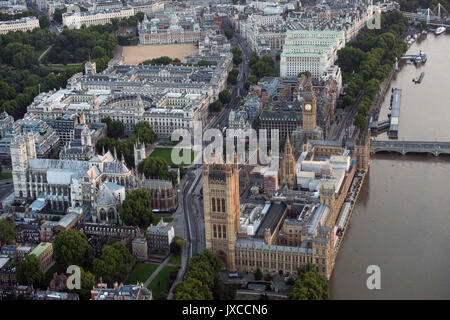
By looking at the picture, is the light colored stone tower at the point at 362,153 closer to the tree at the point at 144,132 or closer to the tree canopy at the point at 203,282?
the tree at the point at 144,132

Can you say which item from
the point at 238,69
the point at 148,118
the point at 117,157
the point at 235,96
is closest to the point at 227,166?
the point at 117,157

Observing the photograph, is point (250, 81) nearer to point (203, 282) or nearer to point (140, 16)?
point (140, 16)

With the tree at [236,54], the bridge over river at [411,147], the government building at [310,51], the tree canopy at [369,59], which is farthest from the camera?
the tree at [236,54]

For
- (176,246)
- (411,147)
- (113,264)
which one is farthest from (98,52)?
(113,264)

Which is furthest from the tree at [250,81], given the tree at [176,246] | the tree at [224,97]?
the tree at [176,246]

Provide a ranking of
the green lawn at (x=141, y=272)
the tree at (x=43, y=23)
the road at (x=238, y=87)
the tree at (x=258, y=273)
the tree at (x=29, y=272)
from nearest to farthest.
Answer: the tree at (x=29, y=272), the tree at (x=258, y=273), the green lawn at (x=141, y=272), the road at (x=238, y=87), the tree at (x=43, y=23)

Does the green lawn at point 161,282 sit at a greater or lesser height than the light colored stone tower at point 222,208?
lesser

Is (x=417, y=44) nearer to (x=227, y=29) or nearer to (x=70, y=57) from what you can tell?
(x=227, y=29)
